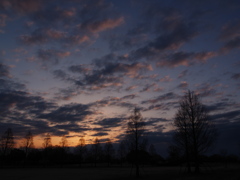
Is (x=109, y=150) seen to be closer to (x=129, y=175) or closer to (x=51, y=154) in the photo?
(x=51, y=154)

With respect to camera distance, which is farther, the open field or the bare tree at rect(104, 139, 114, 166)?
the bare tree at rect(104, 139, 114, 166)

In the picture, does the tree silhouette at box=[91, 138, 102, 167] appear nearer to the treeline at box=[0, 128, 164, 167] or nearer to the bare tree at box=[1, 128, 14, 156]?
the treeline at box=[0, 128, 164, 167]

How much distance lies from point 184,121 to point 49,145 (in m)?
89.1

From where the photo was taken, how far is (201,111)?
119 feet

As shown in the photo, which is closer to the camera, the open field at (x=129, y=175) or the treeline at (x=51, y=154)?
the open field at (x=129, y=175)

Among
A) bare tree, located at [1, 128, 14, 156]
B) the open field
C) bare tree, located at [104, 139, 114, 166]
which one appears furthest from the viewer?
bare tree, located at [104, 139, 114, 166]

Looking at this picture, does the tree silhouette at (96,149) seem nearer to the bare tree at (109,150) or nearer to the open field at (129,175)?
the bare tree at (109,150)

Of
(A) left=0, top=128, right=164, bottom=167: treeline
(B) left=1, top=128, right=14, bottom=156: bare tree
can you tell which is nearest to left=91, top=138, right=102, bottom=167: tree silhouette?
(A) left=0, top=128, right=164, bottom=167: treeline

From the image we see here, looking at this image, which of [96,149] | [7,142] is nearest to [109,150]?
[96,149]

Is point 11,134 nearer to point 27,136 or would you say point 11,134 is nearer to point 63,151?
point 27,136

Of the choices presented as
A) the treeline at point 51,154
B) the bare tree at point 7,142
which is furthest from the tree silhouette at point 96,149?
the bare tree at point 7,142

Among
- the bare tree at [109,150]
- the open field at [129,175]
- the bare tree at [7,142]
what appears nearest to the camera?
the open field at [129,175]

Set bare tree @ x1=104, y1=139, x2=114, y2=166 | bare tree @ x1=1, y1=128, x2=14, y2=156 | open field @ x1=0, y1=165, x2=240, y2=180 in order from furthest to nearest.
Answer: bare tree @ x1=104, y1=139, x2=114, y2=166
bare tree @ x1=1, y1=128, x2=14, y2=156
open field @ x1=0, y1=165, x2=240, y2=180

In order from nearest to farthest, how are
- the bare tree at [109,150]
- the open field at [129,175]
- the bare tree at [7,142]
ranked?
the open field at [129,175] < the bare tree at [7,142] < the bare tree at [109,150]
